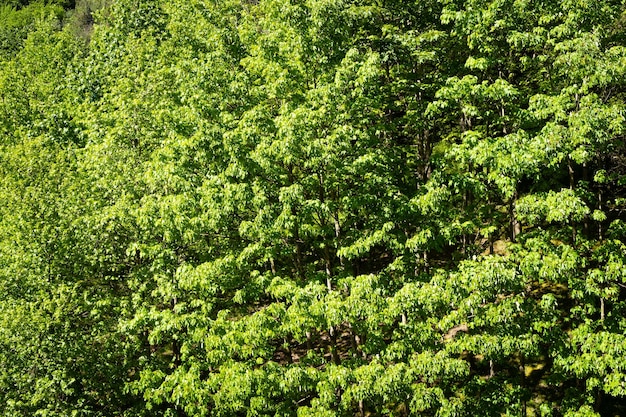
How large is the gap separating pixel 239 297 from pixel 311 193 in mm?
4547

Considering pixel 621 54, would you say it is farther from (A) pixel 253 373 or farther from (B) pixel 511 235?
(A) pixel 253 373

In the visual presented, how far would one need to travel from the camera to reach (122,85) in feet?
80.9

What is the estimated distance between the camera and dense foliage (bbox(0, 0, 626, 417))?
1455 centimetres

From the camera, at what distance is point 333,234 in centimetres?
1889

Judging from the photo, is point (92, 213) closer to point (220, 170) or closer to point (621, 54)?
point (220, 170)

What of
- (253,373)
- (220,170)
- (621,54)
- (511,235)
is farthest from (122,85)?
(621,54)

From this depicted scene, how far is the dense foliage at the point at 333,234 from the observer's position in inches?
573

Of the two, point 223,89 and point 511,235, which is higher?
point 223,89

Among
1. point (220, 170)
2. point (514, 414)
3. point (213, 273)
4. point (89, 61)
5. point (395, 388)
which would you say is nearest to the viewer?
point (395, 388)

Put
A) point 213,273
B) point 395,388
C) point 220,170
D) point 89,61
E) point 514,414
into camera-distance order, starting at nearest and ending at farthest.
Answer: point 395,388
point 514,414
point 213,273
point 220,170
point 89,61

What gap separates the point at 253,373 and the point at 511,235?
1203cm

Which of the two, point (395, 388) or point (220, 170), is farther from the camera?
point (220, 170)

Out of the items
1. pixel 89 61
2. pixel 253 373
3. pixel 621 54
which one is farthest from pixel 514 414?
pixel 89 61

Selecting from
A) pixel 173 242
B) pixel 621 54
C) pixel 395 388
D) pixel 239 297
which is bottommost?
pixel 395 388
